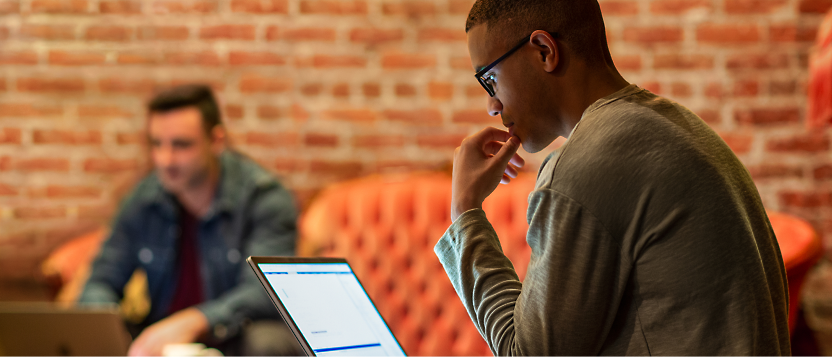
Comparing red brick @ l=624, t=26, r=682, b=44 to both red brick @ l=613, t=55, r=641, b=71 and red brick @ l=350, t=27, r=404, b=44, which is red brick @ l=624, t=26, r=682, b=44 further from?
red brick @ l=350, t=27, r=404, b=44

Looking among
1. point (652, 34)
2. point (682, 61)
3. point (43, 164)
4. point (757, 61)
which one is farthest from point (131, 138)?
point (757, 61)

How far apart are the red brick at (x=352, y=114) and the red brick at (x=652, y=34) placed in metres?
1.17

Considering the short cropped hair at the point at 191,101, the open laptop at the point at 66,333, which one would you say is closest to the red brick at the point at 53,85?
the short cropped hair at the point at 191,101

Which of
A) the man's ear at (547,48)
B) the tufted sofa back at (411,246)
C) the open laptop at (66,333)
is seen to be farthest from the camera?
the tufted sofa back at (411,246)

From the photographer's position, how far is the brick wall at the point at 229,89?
9.48ft

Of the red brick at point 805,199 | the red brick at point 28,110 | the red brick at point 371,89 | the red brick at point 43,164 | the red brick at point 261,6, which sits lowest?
the red brick at point 43,164

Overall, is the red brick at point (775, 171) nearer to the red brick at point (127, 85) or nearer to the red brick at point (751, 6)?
the red brick at point (751, 6)

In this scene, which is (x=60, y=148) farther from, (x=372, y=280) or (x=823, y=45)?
(x=823, y=45)

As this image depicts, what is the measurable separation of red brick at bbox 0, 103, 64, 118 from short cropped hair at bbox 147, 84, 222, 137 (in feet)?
1.66

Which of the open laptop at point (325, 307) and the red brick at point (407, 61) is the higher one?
the red brick at point (407, 61)

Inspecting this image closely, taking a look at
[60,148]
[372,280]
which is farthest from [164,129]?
[372,280]

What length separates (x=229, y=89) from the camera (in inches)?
115

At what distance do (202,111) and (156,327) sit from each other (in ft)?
3.05

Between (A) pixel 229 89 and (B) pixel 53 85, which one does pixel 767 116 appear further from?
(B) pixel 53 85
